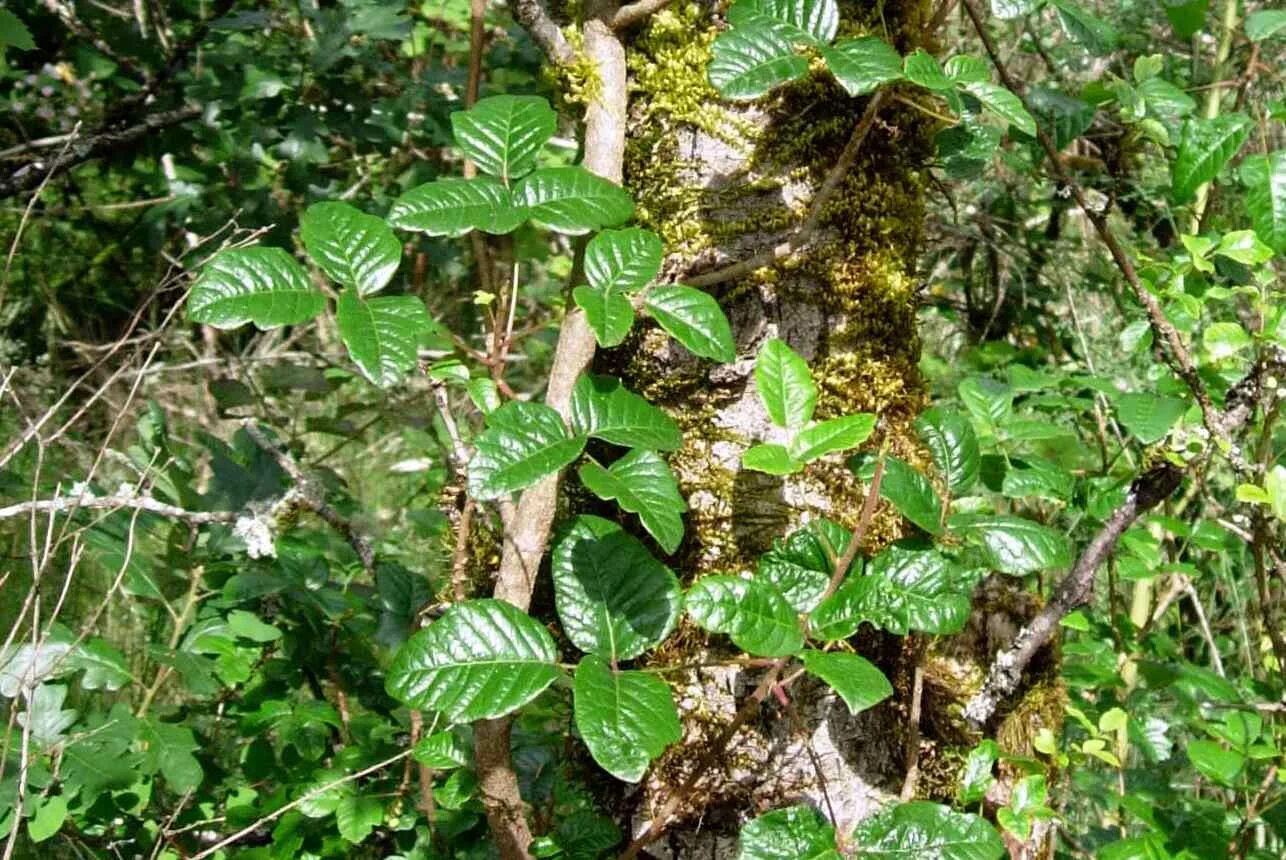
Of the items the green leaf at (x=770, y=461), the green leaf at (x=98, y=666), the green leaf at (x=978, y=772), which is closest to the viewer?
the green leaf at (x=770, y=461)

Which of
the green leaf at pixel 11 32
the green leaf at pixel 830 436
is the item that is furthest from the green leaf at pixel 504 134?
the green leaf at pixel 11 32

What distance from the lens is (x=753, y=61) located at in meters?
1.07

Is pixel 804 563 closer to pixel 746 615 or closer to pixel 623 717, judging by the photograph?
pixel 746 615

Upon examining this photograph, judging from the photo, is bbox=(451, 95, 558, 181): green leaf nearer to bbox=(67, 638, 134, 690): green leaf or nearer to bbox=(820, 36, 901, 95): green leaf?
bbox=(820, 36, 901, 95): green leaf

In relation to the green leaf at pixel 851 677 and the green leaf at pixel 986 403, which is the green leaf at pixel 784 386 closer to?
the green leaf at pixel 851 677

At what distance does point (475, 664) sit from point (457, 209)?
37 centimetres

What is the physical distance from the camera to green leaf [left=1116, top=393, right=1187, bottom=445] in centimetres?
127

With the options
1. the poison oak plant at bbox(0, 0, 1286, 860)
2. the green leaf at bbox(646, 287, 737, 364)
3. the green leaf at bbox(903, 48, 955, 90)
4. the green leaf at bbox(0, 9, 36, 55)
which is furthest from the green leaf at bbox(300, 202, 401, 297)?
the green leaf at bbox(0, 9, 36, 55)

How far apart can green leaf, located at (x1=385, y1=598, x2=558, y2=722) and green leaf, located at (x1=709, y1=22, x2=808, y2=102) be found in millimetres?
469

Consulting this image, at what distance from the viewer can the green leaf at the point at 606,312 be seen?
1.01 meters

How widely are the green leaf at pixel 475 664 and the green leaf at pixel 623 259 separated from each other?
0.28m

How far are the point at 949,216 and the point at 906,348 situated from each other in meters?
2.03

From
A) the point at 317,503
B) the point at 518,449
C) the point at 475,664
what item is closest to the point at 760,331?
the point at 518,449

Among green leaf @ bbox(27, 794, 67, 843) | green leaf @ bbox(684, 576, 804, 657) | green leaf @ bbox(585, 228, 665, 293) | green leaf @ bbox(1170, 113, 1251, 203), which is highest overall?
green leaf @ bbox(585, 228, 665, 293)
